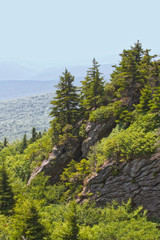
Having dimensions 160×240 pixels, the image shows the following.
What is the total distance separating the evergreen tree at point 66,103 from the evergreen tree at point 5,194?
11.3 metres

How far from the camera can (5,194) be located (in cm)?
2194

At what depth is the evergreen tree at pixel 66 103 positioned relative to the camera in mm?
29766

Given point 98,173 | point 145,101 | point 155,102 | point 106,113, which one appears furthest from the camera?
point 106,113

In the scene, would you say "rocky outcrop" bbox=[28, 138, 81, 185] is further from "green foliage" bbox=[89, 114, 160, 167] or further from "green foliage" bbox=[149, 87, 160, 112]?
"green foliage" bbox=[149, 87, 160, 112]

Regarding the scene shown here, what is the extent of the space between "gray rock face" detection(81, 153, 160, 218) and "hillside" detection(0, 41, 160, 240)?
86mm

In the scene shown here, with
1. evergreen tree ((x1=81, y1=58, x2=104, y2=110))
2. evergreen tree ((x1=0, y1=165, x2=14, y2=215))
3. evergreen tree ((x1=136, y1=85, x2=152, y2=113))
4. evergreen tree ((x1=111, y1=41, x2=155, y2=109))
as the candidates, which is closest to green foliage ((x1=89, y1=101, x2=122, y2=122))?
evergreen tree ((x1=111, y1=41, x2=155, y2=109))

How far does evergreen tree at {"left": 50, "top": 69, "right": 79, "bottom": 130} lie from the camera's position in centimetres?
2977

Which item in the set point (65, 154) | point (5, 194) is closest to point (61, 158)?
point (65, 154)

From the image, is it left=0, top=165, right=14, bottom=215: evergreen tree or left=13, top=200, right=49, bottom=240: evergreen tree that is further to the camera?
left=0, top=165, right=14, bottom=215: evergreen tree

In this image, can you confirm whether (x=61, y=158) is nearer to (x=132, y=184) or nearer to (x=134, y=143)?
(x=132, y=184)

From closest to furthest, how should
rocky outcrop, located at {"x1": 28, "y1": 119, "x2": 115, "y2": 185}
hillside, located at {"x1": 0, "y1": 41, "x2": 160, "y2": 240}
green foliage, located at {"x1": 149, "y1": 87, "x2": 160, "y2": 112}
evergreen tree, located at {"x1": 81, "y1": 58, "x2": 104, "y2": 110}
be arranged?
1. hillside, located at {"x1": 0, "y1": 41, "x2": 160, "y2": 240}
2. green foliage, located at {"x1": 149, "y1": 87, "x2": 160, "y2": 112}
3. rocky outcrop, located at {"x1": 28, "y1": 119, "x2": 115, "y2": 185}
4. evergreen tree, located at {"x1": 81, "y1": 58, "x2": 104, "y2": 110}

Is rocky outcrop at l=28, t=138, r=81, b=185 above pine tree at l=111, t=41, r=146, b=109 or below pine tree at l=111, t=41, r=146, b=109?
below

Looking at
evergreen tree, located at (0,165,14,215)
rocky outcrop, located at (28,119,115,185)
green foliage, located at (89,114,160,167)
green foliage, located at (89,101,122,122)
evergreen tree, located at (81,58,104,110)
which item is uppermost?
evergreen tree, located at (81,58,104,110)

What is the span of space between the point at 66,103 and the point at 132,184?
55.9ft
